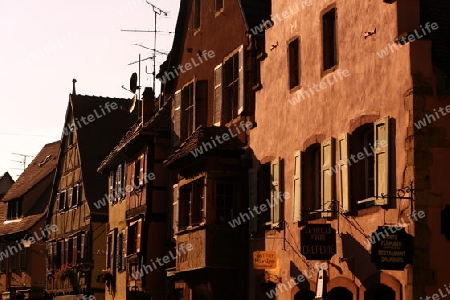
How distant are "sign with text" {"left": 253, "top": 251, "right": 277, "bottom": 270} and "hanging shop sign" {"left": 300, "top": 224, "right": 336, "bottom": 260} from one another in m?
3.57

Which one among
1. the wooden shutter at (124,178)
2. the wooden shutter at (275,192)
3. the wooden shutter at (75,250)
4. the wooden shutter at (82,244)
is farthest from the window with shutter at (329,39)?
the wooden shutter at (75,250)

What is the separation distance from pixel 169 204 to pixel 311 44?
12995mm

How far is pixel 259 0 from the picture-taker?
2581 cm

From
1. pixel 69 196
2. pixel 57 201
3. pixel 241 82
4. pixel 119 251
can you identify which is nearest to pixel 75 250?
pixel 69 196

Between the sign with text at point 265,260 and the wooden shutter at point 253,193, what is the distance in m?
1.18

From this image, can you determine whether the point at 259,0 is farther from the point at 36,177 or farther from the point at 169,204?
the point at 36,177

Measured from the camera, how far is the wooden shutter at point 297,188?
67.2 feet

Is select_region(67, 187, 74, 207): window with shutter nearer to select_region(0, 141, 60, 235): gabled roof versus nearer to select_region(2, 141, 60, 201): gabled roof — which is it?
select_region(0, 141, 60, 235): gabled roof

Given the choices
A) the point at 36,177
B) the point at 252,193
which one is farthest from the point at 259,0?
the point at 36,177

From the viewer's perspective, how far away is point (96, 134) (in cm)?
4728

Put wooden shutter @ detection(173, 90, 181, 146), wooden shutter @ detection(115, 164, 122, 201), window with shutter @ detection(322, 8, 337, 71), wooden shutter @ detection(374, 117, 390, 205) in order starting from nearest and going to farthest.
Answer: wooden shutter @ detection(374, 117, 390, 205) < window with shutter @ detection(322, 8, 337, 71) < wooden shutter @ detection(173, 90, 181, 146) < wooden shutter @ detection(115, 164, 122, 201)

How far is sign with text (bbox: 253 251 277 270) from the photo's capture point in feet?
72.4

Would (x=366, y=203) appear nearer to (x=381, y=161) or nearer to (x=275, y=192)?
(x=381, y=161)

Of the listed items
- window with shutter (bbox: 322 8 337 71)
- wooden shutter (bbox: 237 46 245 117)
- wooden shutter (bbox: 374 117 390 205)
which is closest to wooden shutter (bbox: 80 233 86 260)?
wooden shutter (bbox: 237 46 245 117)
